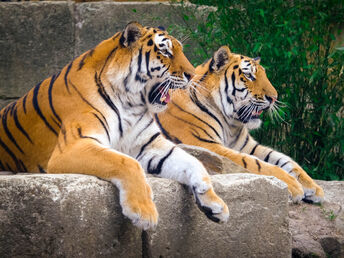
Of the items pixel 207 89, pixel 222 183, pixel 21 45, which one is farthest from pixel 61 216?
pixel 21 45

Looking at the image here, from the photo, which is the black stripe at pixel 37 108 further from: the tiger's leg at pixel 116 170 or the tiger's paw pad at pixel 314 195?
the tiger's paw pad at pixel 314 195

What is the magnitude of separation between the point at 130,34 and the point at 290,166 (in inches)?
63.1

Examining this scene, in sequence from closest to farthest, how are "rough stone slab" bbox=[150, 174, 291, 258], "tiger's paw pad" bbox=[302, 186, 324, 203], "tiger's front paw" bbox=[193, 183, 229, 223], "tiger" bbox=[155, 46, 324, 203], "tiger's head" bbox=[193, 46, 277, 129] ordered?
"tiger's front paw" bbox=[193, 183, 229, 223] → "rough stone slab" bbox=[150, 174, 291, 258] → "tiger's paw pad" bbox=[302, 186, 324, 203] → "tiger" bbox=[155, 46, 324, 203] → "tiger's head" bbox=[193, 46, 277, 129]

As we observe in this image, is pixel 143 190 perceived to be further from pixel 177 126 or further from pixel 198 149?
pixel 177 126

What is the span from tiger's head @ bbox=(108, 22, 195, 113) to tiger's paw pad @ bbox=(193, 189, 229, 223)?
800 mm

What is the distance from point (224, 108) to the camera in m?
4.24

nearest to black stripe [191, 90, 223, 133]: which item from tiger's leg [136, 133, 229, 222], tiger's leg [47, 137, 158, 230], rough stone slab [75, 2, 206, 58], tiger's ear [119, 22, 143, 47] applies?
tiger's leg [136, 133, 229, 222]

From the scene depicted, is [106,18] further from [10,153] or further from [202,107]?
[10,153]

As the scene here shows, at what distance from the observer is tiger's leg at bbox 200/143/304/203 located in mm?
3648

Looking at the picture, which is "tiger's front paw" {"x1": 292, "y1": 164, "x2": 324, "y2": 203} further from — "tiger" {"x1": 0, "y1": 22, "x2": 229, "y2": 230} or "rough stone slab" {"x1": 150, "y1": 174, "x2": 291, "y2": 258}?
"tiger" {"x1": 0, "y1": 22, "x2": 229, "y2": 230}

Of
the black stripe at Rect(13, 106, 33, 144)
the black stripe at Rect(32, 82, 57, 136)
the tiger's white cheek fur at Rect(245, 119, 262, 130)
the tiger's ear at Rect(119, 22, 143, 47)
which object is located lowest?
the tiger's white cheek fur at Rect(245, 119, 262, 130)

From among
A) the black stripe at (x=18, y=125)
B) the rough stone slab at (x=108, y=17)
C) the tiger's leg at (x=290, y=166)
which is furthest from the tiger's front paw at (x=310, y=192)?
the rough stone slab at (x=108, y=17)

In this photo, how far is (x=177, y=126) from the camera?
4.09 metres

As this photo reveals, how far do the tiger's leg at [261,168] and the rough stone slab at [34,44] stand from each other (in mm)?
2442
